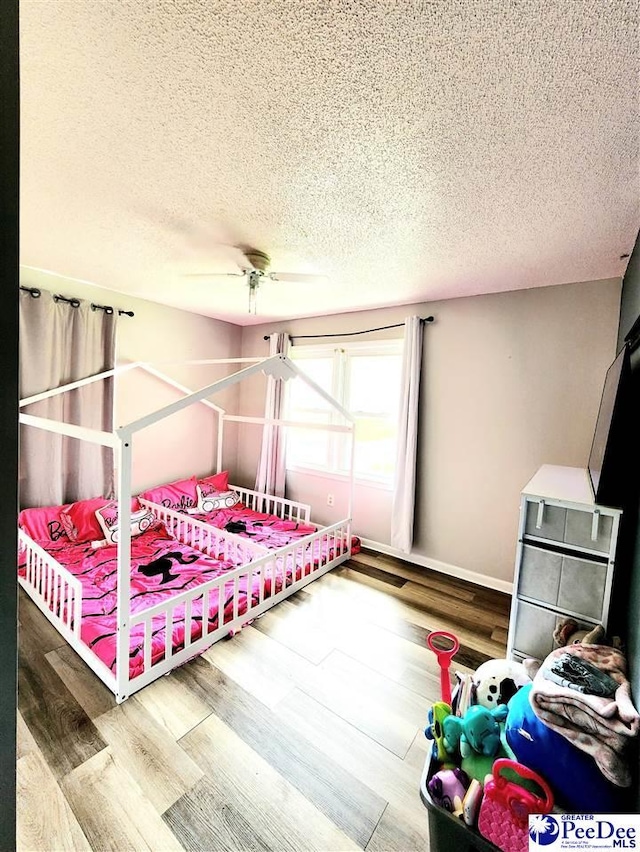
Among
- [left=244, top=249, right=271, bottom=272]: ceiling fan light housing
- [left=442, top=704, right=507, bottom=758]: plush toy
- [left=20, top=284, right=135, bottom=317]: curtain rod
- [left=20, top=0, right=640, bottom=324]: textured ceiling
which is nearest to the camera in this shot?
[left=20, top=0, right=640, bottom=324]: textured ceiling

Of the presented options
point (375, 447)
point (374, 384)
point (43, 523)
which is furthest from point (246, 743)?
point (374, 384)

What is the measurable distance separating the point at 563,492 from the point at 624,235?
1338mm

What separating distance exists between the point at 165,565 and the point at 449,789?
2156 mm

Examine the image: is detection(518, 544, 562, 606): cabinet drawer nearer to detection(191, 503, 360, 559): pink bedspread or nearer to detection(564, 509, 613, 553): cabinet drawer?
detection(564, 509, 613, 553): cabinet drawer

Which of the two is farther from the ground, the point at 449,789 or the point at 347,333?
the point at 347,333

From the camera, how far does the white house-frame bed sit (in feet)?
5.32

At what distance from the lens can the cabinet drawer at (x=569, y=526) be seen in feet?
4.50

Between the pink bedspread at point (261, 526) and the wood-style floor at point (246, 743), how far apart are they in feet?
2.83

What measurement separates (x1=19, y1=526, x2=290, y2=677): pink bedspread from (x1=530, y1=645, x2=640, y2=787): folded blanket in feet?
5.48

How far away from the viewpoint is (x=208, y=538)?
286 cm

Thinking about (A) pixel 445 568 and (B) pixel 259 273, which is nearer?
(B) pixel 259 273

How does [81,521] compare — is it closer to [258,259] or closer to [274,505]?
[274,505]

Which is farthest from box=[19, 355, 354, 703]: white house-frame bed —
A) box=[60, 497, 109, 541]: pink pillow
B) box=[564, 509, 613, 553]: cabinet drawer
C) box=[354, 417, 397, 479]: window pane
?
box=[564, 509, 613, 553]: cabinet drawer

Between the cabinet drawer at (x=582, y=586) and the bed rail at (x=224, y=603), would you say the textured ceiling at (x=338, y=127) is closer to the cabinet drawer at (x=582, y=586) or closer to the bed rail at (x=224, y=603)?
the cabinet drawer at (x=582, y=586)
